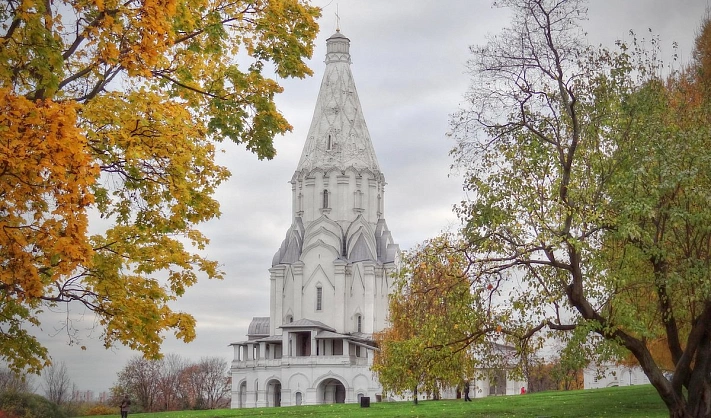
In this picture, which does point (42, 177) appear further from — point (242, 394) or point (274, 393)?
point (242, 394)

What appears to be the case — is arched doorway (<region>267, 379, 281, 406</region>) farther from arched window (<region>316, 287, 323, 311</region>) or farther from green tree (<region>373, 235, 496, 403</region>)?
green tree (<region>373, 235, 496, 403</region>)

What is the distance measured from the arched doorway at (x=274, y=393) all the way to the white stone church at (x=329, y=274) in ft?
0.29

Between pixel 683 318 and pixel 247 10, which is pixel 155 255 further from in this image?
pixel 683 318

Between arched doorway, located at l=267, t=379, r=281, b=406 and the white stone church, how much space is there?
3.5 inches

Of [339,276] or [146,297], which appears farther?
[339,276]

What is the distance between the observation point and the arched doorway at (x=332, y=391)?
222ft

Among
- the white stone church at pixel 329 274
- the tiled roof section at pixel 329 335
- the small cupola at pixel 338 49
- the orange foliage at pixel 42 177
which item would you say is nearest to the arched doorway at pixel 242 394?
the white stone church at pixel 329 274

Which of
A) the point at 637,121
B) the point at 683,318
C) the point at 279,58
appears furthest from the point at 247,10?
the point at 683,318

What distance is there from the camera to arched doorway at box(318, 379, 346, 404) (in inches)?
2665

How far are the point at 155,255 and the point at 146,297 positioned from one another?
2.46 ft

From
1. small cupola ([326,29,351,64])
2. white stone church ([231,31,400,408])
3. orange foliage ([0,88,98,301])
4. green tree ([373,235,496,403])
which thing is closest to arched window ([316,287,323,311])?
white stone church ([231,31,400,408])

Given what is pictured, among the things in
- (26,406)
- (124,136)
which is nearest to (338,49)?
(26,406)

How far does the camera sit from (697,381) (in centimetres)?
1723

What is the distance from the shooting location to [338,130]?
255ft
